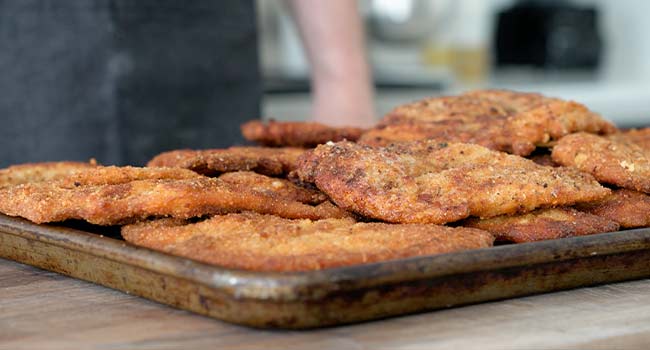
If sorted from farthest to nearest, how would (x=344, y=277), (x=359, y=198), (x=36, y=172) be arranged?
(x=36, y=172) < (x=359, y=198) < (x=344, y=277)

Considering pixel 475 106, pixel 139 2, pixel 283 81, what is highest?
pixel 139 2

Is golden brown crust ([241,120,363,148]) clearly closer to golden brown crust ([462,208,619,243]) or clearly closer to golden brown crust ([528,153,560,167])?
golden brown crust ([528,153,560,167])

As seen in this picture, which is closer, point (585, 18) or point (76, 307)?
point (76, 307)

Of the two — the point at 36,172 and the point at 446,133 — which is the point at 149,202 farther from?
the point at 446,133

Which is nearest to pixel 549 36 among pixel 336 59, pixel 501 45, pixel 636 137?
pixel 501 45

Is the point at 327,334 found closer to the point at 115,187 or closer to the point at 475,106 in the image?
the point at 115,187

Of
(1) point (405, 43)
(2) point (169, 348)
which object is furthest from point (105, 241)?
(1) point (405, 43)
